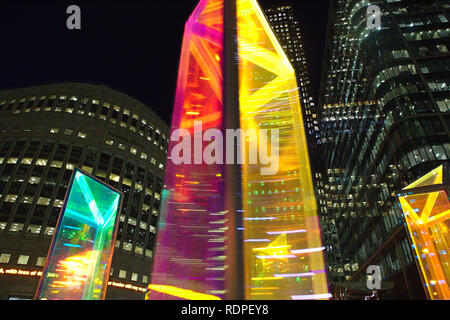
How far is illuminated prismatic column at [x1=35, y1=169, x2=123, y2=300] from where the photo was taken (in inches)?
204

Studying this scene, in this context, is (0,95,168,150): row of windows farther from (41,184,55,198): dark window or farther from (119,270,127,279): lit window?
(119,270,127,279): lit window

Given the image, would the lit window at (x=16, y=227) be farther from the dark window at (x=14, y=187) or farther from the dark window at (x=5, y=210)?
the dark window at (x=14, y=187)

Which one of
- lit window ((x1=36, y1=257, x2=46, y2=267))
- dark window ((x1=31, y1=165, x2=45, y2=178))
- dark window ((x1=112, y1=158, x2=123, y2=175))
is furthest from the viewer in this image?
dark window ((x1=112, y1=158, x2=123, y2=175))

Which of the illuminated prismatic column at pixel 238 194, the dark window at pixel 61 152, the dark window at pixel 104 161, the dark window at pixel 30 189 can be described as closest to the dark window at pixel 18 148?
the dark window at pixel 61 152

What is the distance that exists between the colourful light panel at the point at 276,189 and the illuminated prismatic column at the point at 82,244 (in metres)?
4.65

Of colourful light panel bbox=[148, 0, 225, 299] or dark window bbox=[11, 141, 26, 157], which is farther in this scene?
dark window bbox=[11, 141, 26, 157]

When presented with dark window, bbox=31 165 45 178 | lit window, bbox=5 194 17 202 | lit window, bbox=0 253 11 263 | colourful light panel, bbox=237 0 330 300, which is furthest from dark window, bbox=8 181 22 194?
colourful light panel, bbox=237 0 330 300

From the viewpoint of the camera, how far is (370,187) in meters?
38.1

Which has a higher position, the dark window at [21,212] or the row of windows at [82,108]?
the row of windows at [82,108]

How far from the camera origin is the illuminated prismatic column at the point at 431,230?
226 inches

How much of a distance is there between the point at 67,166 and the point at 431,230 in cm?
4680

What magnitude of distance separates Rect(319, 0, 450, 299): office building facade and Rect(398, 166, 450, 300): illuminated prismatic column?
24.6 m

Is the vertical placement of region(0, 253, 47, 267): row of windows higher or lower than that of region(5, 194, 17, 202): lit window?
lower

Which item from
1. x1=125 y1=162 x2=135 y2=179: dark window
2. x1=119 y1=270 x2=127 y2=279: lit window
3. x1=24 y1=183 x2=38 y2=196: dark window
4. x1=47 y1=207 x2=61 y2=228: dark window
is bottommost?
x1=119 y1=270 x2=127 y2=279: lit window
